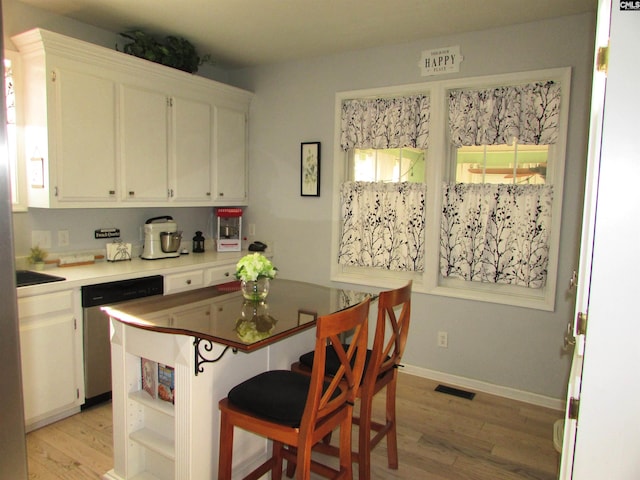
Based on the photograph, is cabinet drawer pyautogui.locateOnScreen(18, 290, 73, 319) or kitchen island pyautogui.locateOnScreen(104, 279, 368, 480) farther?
cabinet drawer pyautogui.locateOnScreen(18, 290, 73, 319)

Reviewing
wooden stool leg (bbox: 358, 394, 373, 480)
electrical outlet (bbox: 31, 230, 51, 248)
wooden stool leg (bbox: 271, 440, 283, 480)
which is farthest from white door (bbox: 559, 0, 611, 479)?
electrical outlet (bbox: 31, 230, 51, 248)

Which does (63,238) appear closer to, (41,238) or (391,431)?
(41,238)

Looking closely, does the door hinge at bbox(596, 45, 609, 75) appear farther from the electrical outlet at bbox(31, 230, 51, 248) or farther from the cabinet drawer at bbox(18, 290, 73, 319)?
the electrical outlet at bbox(31, 230, 51, 248)

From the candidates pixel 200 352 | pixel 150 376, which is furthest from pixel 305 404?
pixel 150 376

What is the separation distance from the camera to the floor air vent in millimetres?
3410

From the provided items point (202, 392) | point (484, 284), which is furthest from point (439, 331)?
point (202, 392)

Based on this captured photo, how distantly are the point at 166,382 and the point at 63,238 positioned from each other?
71.4 inches

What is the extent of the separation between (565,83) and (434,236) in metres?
1.34

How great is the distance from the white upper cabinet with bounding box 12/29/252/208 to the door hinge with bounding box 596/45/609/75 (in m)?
3.01

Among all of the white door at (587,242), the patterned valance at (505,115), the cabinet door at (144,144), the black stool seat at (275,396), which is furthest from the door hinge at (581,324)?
the cabinet door at (144,144)

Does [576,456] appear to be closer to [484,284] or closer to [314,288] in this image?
[314,288]

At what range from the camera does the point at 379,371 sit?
7.46 ft

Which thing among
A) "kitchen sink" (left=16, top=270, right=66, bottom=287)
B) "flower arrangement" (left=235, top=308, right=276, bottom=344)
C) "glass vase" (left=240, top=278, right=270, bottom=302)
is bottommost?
"flower arrangement" (left=235, top=308, right=276, bottom=344)

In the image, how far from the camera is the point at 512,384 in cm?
340
